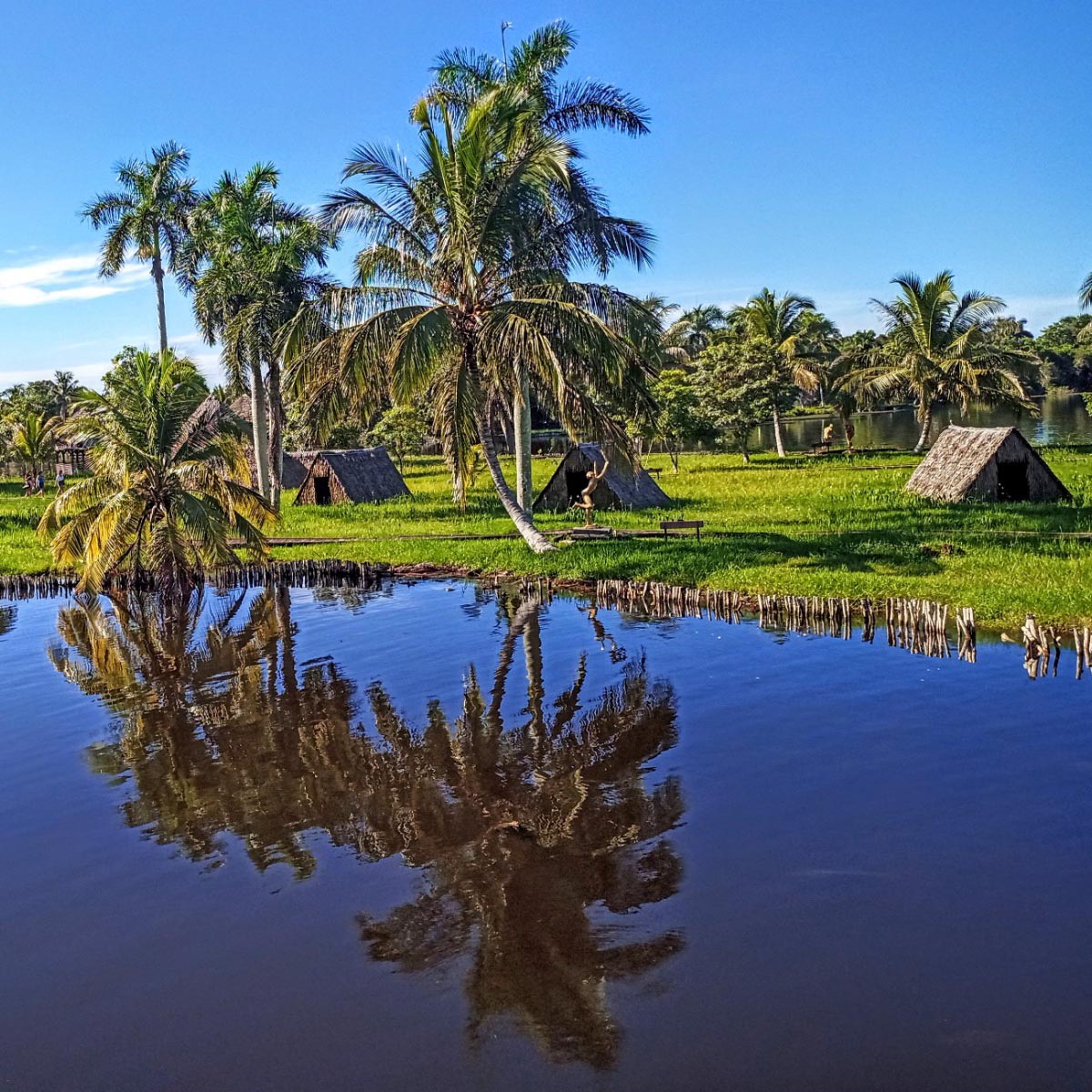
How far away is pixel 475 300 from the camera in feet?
71.5

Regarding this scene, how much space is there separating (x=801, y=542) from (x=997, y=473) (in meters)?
9.06

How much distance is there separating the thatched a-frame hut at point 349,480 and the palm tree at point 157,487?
43.1ft

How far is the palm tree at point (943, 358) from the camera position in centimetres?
4372

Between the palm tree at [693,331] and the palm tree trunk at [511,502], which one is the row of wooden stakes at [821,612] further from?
the palm tree at [693,331]

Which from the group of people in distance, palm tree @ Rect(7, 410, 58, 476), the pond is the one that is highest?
palm tree @ Rect(7, 410, 58, 476)

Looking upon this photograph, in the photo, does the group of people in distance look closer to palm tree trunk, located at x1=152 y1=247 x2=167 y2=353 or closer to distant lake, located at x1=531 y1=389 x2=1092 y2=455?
palm tree trunk, located at x1=152 y1=247 x2=167 y2=353

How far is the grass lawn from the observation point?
58.5 feet

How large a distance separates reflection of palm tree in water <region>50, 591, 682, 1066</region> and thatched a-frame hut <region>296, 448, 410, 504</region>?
68.8ft

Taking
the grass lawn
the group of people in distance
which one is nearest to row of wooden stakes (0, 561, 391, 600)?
the grass lawn

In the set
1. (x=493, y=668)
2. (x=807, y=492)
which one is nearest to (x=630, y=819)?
(x=493, y=668)

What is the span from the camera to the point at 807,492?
31.7 m

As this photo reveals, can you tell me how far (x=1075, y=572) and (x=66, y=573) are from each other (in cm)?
2176

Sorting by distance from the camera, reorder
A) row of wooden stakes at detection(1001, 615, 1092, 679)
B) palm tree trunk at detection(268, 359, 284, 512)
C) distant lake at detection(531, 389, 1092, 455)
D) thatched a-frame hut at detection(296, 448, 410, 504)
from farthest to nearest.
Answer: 1. distant lake at detection(531, 389, 1092, 455)
2. thatched a-frame hut at detection(296, 448, 410, 504)
3. palm tree trunk at detection(268, 359, 284, 512)
4. row of wooden stakes at detection(1001, 615, 1092, 679)

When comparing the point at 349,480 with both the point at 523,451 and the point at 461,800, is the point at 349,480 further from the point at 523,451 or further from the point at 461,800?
the point at 461,800
